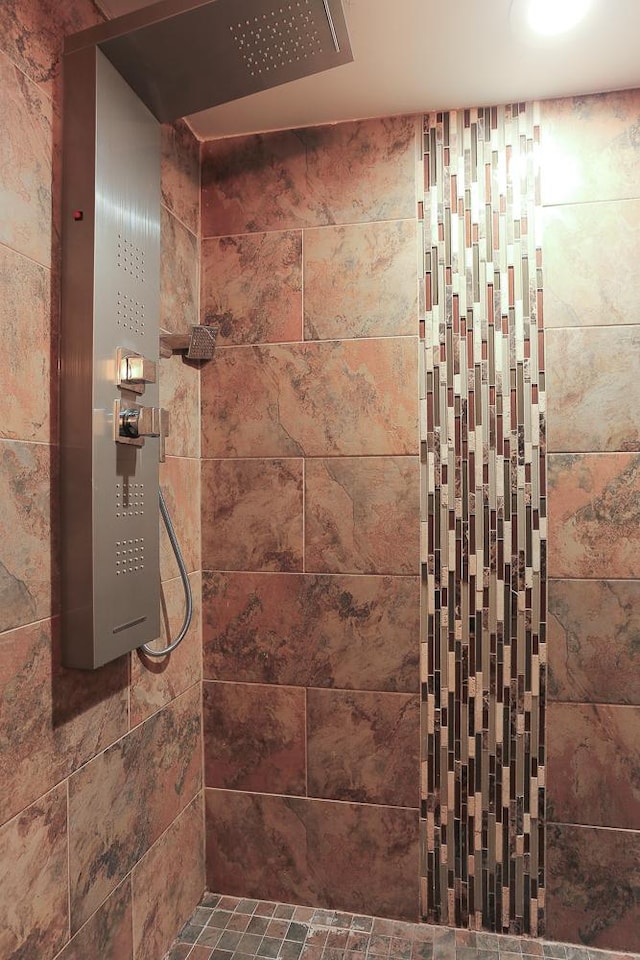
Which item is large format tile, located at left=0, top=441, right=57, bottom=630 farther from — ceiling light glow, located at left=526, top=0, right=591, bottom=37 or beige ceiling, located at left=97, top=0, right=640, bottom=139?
ceiling light glow, located at left=526, top=0, right=591, bottom=37

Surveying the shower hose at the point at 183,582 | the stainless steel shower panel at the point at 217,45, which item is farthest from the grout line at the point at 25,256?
the shower hose at the point at 183,582

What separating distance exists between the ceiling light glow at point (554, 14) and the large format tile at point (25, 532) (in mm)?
1411

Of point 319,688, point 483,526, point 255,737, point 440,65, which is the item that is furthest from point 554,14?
point 255,737

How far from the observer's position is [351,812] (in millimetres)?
1748

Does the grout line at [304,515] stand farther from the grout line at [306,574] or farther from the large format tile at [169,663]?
the large format tile at [169,663]

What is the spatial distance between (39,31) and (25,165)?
28 centimetres

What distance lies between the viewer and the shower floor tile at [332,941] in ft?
5.17

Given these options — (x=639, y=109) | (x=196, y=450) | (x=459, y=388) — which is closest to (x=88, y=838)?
(x=196, y=450)

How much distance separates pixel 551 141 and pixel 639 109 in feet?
0.77

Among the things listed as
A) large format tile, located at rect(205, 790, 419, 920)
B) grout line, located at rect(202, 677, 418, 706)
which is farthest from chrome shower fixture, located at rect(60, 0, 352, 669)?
large format tile, located at rect(205, 790, 419, 920)

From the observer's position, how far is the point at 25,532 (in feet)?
3.66

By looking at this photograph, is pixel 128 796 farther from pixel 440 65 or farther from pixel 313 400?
pixel 440 65

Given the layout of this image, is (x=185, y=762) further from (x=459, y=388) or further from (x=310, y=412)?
(x=459, y=388)

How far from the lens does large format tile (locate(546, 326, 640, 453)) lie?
1.63 metres
